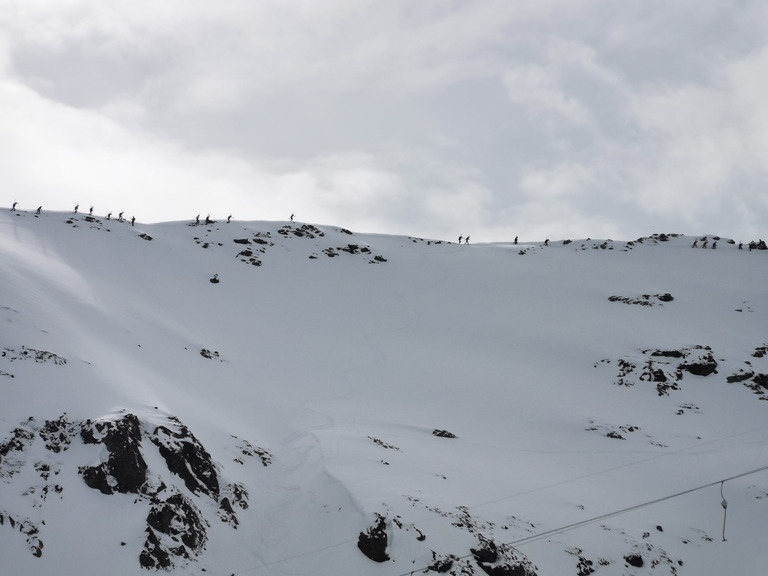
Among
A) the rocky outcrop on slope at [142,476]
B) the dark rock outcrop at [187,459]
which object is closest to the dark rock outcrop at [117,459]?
the rocky outcrop on slope at [142,476]

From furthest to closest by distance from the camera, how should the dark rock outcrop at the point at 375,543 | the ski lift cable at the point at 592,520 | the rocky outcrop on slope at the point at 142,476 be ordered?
the ski lift cable at the point at 592,520, the dark rock outcrop at the point at 375,543, the rocky outcrop on slope at the point at 142,476

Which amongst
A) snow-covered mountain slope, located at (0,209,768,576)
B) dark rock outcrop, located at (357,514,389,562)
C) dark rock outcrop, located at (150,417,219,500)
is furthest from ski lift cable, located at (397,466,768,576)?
dark rock outcrop, located at (150,417,219,500)

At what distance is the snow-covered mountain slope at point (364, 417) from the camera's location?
15344mm

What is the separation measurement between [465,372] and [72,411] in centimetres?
2556

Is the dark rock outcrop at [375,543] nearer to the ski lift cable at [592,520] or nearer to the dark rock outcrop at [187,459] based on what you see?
the ski lift cable at [592,520]

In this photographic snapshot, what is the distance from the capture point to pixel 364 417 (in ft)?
93.2

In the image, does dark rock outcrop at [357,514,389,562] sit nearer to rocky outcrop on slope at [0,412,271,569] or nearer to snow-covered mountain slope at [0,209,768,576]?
snow-covered mountain slope at [0,209,768,576]

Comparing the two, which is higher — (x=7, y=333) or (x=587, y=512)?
(x=7, y=333)

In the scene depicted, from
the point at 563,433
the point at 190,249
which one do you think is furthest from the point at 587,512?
the point at 190,249

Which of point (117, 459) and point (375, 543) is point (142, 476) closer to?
point (117, 459)

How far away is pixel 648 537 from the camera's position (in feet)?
61.5

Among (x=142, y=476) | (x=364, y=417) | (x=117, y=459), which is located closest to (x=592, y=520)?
(x=364, y=417)

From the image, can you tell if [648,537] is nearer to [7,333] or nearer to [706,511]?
[706,511]

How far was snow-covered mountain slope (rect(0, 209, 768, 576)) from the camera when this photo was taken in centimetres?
1534
